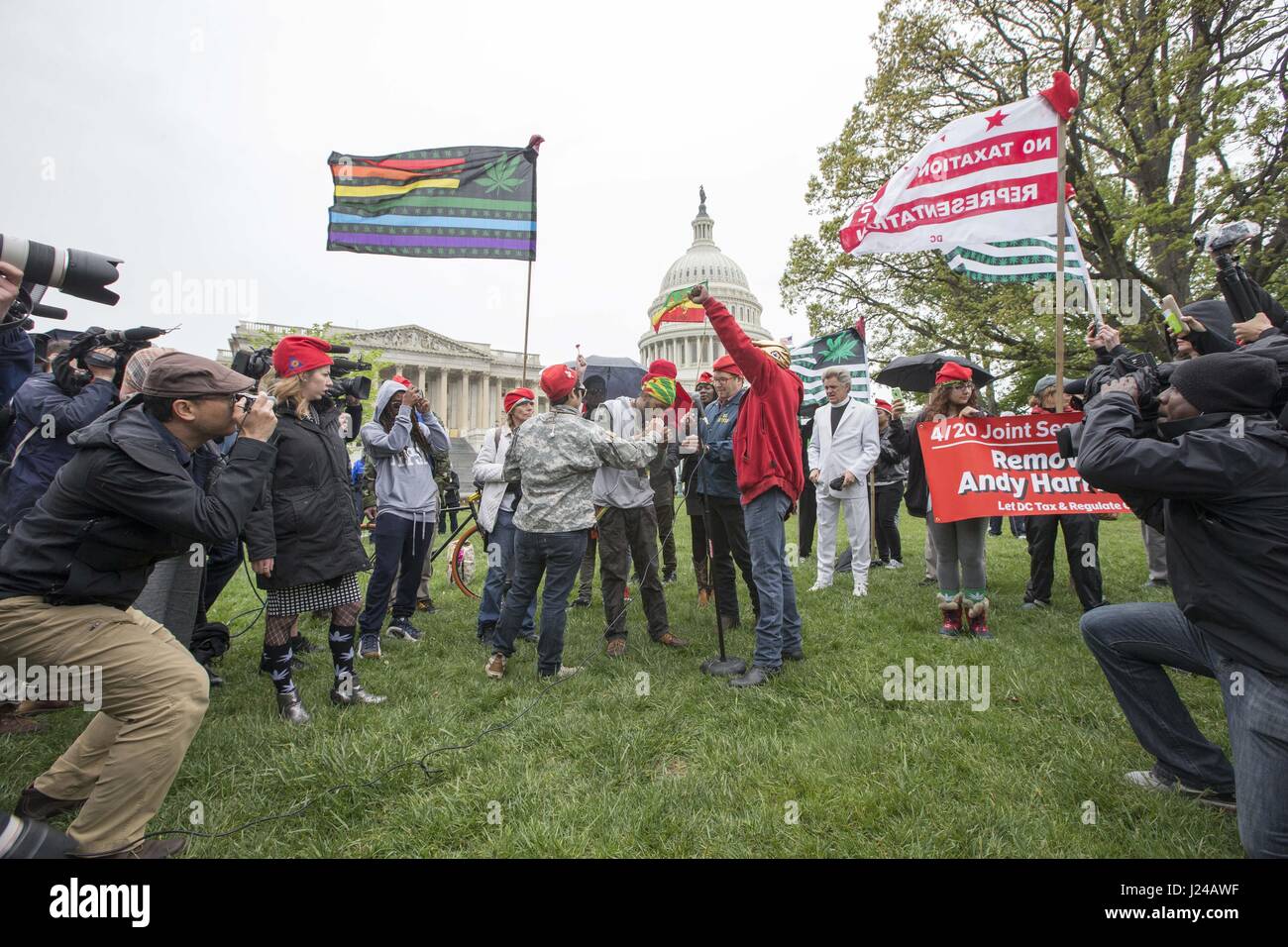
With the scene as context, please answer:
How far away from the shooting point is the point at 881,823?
8.46 ft

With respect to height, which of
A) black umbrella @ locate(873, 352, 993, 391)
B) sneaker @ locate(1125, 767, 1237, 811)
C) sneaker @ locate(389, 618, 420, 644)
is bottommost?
sneaker @ locate(389, 618, 420, 644)

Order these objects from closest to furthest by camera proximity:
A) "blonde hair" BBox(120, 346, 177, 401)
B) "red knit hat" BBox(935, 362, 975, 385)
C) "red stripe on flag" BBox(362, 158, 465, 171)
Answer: "blonde hair" BBox(120, 346, 177, 401) → "red knit hat" BBox(935, 362, 975, 385) → "red stripe on flag" BBox(362, 158, 465, 171)

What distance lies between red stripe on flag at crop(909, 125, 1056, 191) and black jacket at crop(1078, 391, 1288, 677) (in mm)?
4380

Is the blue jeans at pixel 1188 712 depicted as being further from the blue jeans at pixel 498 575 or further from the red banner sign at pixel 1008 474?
the blue jeans at pixel 498 575

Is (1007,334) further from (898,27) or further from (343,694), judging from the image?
(343,694)

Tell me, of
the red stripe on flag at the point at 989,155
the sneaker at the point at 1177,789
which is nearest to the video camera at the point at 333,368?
the sneaker at the point at 1177,789

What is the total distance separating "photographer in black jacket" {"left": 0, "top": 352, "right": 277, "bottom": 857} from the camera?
2.34 m

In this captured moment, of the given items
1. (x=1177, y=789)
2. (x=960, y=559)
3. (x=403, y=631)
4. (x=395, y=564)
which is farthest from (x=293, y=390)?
(x=960, y=559)

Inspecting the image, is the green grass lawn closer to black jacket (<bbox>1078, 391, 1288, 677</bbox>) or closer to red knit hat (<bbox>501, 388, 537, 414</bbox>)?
black jacket (<bbox>1078, 391, 1288, 677</bbox>)

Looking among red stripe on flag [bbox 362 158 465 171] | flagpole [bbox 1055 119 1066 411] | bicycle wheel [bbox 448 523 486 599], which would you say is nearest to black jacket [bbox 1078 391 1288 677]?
flagpole [bbox 1055 119 1066 411]

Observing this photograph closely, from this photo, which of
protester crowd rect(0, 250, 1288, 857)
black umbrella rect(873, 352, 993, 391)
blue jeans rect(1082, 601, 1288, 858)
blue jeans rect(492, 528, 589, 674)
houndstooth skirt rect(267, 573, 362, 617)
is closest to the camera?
blue jeans rect(1082, 601, 1288, 858)

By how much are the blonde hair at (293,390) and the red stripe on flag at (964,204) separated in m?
5.75
